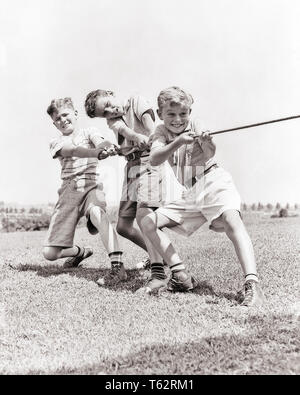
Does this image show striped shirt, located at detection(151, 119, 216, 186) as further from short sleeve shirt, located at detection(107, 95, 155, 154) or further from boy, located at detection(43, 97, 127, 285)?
boy, located at detection(43, 97, 127, 285)

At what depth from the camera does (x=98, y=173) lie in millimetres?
5457

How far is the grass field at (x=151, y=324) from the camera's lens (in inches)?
107

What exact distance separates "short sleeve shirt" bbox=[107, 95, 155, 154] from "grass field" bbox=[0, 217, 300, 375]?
1.23m

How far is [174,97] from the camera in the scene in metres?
3.95

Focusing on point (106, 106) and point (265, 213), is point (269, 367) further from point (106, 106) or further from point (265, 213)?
point (265, 213)

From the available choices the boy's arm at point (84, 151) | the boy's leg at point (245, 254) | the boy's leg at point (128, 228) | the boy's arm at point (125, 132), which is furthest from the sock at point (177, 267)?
the boy's arm at point (84, 151)

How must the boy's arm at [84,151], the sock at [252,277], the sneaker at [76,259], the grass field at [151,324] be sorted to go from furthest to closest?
the sneaker at [76,259] → the boy's arm at [84,151] → the sock at [252,277] → the grass field at [151,324]

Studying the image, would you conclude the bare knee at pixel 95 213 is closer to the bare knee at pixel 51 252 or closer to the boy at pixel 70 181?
the boy at pixel 70 181

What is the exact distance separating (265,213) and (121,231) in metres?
5.79

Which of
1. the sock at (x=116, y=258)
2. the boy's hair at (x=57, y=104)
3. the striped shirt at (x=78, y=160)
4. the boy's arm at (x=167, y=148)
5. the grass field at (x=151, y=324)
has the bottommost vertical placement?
the grass field at (x=151, y=324)

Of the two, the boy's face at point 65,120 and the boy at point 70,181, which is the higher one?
the boy's face at point 65,120

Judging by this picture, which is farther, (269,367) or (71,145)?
(71,145)
